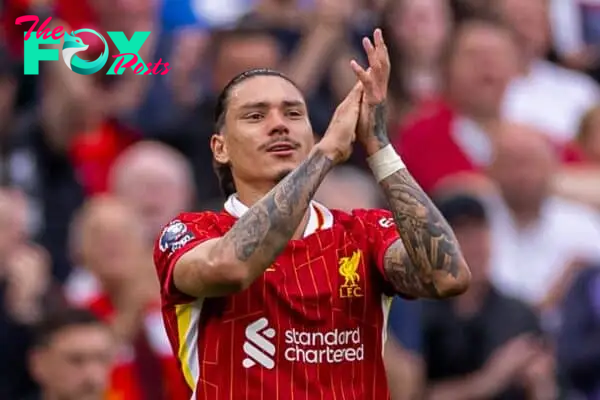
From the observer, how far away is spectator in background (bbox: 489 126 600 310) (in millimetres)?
11078

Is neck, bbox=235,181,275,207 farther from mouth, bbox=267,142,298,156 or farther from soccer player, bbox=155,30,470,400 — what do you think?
mouth, bbox=267,142,298,156

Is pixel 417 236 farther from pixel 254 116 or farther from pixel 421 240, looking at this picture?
pixel 254 116

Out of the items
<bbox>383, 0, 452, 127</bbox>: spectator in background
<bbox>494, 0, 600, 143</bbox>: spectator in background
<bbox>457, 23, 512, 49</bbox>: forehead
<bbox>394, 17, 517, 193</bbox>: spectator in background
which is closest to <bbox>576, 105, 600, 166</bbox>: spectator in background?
<bbox>494, 0, 600, 143</bbox>: spectator in background

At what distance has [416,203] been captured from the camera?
20.4 ft

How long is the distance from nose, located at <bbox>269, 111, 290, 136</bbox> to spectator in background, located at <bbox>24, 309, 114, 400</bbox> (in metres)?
3.51

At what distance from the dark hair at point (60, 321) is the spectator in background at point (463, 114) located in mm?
2576

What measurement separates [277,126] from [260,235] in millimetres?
520

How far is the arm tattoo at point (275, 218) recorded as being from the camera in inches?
237

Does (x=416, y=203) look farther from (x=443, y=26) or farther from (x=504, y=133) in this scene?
(x=443, y=26)

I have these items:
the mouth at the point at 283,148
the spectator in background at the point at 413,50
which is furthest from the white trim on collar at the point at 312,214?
the spectator in background at the point at 413,50

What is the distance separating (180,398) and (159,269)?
3.12m

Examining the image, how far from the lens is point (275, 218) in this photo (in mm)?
6047

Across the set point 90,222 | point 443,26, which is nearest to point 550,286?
point 443,26

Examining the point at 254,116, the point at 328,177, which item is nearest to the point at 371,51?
the point at 254,116
